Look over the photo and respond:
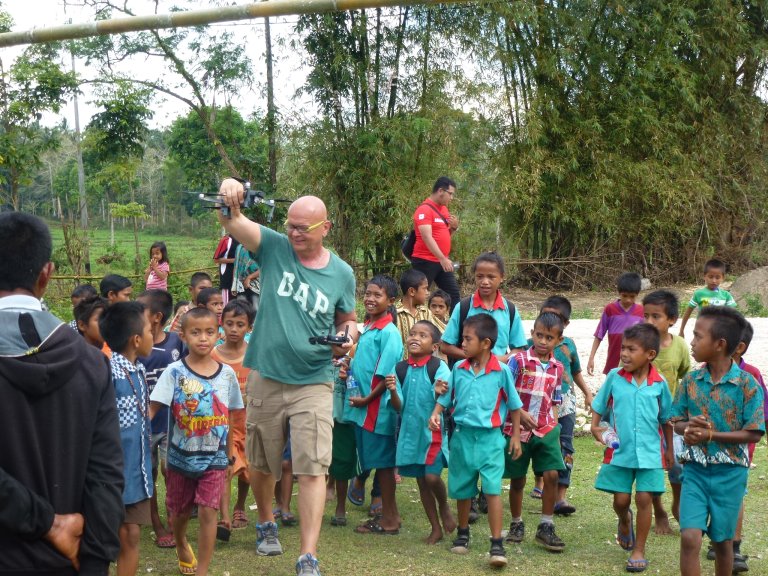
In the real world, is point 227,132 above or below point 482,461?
above

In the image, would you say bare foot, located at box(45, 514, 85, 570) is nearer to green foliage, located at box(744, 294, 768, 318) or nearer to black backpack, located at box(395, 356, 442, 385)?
black backpack, located at box(395, 356, 442, 385)

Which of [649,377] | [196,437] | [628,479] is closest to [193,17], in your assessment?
[196,437]

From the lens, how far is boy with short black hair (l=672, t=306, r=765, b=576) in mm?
4172

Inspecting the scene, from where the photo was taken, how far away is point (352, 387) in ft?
18.5

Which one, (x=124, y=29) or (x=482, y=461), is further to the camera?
(x=124, y=29)

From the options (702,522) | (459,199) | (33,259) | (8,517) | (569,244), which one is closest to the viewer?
(8,517)

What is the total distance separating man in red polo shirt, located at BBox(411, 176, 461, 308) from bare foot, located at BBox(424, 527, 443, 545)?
3.61 metres

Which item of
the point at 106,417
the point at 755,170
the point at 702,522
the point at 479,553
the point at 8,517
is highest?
the point at 755,170

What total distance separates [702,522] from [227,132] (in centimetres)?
1331

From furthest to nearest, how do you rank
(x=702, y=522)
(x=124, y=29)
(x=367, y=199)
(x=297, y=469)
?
(x=367, y=199) < (x=124, y=29) < (x=297, y=469) < (x=702, y=522)

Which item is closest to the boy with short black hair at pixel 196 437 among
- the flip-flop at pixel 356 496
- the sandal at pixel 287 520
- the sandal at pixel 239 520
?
the sandal at pixel 239 520

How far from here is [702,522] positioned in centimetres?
419

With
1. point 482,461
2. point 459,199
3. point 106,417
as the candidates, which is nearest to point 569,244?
point 459,199

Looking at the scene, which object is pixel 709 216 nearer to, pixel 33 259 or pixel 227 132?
pixel 227 132
